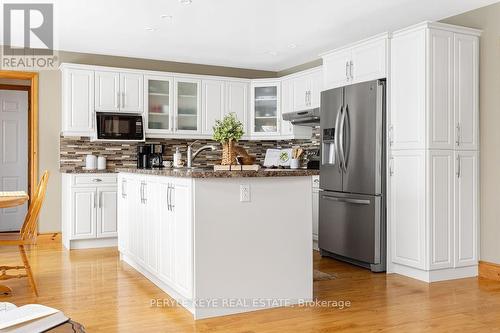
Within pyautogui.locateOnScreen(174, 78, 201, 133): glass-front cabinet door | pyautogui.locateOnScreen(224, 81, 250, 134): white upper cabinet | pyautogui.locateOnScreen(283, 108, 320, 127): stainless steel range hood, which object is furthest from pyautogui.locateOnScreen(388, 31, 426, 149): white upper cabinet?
pyautogui.locateOnScreen(174, 78, 201, 133): glass-front cabinet door

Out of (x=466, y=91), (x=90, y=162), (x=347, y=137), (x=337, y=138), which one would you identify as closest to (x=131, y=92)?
(x=90, y=162)

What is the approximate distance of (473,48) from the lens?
456 cm

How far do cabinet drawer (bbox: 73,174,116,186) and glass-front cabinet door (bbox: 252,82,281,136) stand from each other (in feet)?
7.22

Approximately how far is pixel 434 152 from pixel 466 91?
0.70 metres

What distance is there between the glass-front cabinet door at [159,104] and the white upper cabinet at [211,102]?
1.57 feet

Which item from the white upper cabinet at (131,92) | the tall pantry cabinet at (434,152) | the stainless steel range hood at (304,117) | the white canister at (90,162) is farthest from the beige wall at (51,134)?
the tall pantry cabinet at (434,152)

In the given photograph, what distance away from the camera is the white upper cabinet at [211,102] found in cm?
688

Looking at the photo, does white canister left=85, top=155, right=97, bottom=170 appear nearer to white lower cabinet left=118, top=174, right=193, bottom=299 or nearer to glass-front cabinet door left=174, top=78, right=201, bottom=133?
glass-front cabinet door left=174, top=78, right=201, bottom=133

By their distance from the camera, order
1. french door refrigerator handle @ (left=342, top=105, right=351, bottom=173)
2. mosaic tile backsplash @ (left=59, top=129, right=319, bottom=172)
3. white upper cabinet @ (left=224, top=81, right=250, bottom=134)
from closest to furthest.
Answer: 1. french door refrigerator handle @ (left=342, top=105, right=351, bottom=173)
2. mosaic tile backsplash @ (left=59, top=129, right=319, bottom=172)
3. white upper cabinet @ (left=224, top=81, right=250, bottom=134)

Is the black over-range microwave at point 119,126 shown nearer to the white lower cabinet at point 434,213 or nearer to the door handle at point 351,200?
the door handle at point 351,200

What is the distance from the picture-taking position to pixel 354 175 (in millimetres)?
4832

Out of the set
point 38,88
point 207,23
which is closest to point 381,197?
point 207,23
